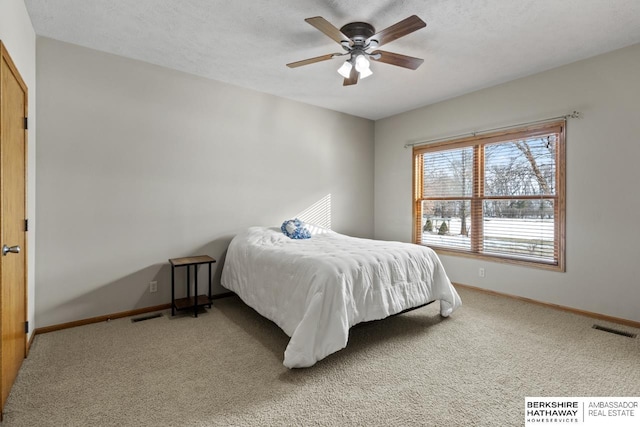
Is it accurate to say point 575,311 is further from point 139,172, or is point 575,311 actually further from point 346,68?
point 139,172

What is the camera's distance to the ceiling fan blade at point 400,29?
2137 mm

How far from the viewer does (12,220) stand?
2.01 meters

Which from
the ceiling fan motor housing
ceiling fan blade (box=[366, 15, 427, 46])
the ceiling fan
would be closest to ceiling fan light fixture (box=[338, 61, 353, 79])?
the ceiling fan

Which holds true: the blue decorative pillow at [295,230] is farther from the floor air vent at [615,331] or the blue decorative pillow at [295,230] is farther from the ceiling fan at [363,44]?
the floor air vent at [615,331]

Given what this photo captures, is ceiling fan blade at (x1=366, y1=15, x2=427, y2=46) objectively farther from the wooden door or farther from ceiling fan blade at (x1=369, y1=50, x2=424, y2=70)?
the wooden door

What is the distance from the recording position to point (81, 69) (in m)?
3.01

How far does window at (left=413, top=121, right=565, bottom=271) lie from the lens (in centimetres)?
360

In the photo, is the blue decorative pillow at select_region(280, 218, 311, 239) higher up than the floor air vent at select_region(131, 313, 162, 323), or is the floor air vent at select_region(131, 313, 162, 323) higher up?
the blue decorative pillow at select_region(280, 218, 311, 239)

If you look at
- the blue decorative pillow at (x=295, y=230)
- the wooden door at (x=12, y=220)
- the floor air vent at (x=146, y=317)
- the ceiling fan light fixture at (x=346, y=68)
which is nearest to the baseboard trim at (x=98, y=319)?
the floor air vent at (x=146, y=317)

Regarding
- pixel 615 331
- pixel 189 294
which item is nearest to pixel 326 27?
pixel 189 294

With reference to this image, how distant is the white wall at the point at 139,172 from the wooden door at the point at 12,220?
0.58 metres

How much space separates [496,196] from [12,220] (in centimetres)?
476
